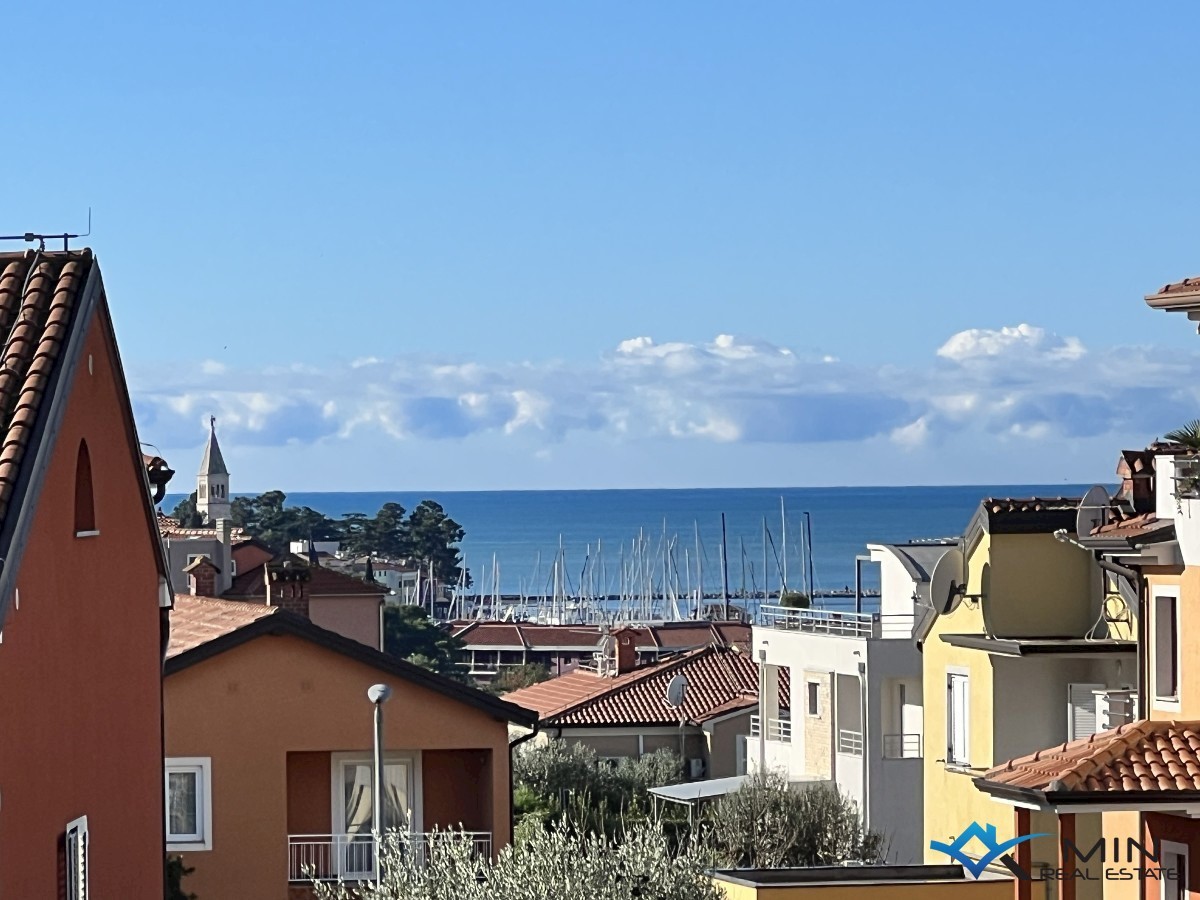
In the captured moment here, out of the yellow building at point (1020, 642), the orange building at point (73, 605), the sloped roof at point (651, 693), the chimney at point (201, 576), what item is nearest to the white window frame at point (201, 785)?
the orange building at point (73, 605)

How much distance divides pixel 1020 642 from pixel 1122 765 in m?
14.4

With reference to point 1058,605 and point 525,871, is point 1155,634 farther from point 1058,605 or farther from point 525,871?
point 1058,605

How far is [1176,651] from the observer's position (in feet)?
74.0

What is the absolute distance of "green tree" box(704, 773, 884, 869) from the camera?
4400 centimetres

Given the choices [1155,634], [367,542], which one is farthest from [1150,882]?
[367,542]

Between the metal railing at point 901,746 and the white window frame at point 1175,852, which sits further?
the metal railing at point 901,746

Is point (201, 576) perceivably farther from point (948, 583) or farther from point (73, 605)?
point (73, 605)

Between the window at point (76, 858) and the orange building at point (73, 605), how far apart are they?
0.7 inches

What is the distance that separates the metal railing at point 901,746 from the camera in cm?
4838

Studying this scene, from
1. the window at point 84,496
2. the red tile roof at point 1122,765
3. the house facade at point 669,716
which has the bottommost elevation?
the house facade at point 669,716

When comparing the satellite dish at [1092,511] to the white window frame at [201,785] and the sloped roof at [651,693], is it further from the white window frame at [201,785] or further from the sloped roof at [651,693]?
the sloped roof at [651,693]

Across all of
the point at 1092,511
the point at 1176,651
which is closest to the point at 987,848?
the point at 1092,511

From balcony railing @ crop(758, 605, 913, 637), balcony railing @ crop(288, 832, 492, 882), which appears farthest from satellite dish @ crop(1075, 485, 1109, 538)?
balcony railing @ crop(758, 605, 913, 637)

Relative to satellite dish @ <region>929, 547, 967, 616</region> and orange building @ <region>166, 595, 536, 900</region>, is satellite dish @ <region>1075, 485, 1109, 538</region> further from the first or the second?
orange building @ <region>166, 595, 536, 900</region>
